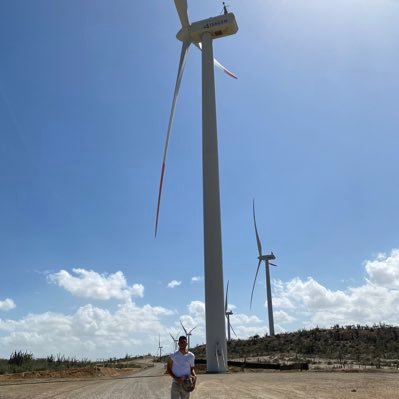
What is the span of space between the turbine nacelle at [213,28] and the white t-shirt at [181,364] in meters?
39.8

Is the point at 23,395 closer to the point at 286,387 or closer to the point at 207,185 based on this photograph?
the point at 286,387

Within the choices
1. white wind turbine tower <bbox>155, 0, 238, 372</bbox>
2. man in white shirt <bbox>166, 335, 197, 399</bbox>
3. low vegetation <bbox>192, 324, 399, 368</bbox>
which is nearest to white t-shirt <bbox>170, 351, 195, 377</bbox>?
man in white shirt <bbox>166, 335, 197, 399</bbox>

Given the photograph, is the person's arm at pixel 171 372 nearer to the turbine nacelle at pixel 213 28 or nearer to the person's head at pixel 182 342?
the person's head at pixel 182 342

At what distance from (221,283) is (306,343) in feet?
141

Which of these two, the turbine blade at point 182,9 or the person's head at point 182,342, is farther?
the turbine blade at point 182,9

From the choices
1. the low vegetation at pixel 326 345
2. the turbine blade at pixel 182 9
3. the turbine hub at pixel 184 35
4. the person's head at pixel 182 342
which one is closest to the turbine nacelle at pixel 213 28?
the turbine hub at pixel 184 35

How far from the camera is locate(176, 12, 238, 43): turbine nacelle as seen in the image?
A: 4569 cm

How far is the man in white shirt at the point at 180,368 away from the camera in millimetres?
10797

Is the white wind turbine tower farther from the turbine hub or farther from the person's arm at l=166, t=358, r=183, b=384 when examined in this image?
the person's arm at l=166, t=358, r=183, b=384

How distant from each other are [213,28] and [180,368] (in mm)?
40379

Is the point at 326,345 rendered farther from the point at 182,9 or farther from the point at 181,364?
the point at 181,364

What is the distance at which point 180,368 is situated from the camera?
10883mm

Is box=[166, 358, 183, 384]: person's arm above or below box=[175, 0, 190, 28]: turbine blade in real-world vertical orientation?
below

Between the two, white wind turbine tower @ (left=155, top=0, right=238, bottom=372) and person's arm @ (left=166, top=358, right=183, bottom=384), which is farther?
white wind turbine tower @ (left=155, top=0, right=238, bottom=372)
